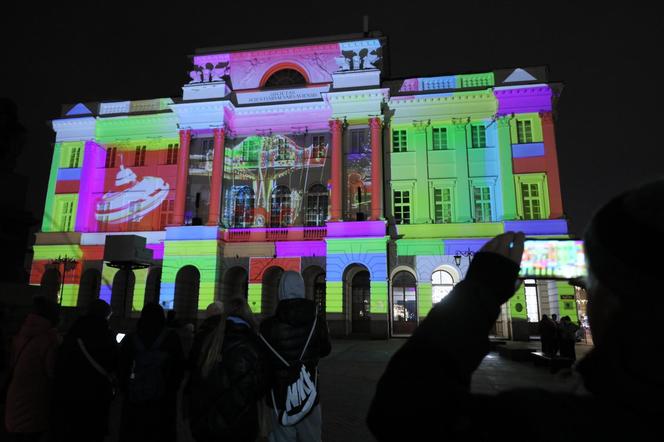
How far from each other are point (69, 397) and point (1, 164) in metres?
3.16

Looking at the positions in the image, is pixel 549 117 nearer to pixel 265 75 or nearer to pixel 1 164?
pixel 265 75

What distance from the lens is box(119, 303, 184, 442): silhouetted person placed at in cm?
420

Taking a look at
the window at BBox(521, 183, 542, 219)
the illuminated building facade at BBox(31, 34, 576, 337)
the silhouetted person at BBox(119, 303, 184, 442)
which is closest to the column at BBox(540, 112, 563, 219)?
the illuminated building facade at BBox(31, 34, 576, 337)

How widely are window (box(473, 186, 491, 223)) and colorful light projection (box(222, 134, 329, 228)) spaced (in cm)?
868

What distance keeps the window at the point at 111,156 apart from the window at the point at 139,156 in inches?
57.7

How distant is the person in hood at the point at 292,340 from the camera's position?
373cm

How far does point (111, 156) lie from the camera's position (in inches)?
1125

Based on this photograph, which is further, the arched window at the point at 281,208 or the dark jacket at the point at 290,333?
Result: the arched window at the point at 281,208

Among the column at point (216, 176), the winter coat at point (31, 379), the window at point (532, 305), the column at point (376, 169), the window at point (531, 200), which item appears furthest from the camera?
the column at point (216, 176)

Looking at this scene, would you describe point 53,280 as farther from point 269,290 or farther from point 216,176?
point 269,290

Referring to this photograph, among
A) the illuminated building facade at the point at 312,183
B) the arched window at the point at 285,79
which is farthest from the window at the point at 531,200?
the arched window at the point at 285,79

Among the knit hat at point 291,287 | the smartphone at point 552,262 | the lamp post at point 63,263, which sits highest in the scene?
the lamp post at point 63,263

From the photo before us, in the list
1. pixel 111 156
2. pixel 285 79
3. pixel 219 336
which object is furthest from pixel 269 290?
pixel 219 336

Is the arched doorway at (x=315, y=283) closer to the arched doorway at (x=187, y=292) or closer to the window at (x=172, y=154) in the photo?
the arched doorway at (x=187, y=292)
